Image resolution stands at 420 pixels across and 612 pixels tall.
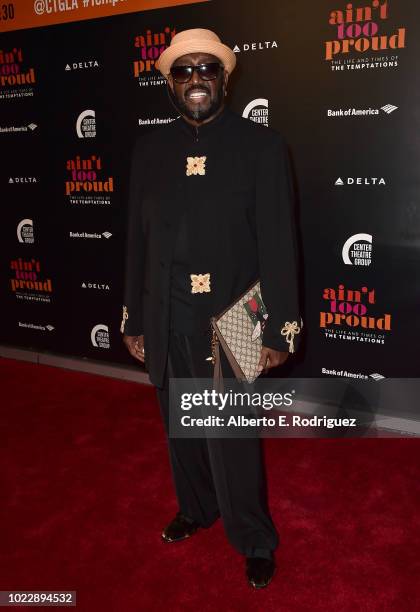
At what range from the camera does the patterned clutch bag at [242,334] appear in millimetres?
1993

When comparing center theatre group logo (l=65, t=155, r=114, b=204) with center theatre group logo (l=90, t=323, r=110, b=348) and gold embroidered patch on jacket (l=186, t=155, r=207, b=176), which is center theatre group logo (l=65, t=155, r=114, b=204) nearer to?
center theatre group logo (l=90, t=323, r=110, b=348)

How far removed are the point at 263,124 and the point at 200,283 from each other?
4.66ft

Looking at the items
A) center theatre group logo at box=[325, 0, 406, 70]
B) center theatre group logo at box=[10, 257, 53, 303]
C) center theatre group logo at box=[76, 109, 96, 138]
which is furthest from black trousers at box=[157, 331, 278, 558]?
center theatre group logo at box=[10, 257, 53, 303]

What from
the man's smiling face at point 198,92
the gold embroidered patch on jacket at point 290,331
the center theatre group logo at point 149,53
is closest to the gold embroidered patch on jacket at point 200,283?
the gold embroidered patch on jacket at point 290,331

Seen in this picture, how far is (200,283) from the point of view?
2.00 meters

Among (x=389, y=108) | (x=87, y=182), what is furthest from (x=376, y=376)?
(x=87, y=182)

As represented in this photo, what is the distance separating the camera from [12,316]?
15.8 ft

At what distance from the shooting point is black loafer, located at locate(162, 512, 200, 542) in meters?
2.46

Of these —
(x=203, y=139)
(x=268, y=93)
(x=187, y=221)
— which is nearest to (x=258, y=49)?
(x=268, y=93)

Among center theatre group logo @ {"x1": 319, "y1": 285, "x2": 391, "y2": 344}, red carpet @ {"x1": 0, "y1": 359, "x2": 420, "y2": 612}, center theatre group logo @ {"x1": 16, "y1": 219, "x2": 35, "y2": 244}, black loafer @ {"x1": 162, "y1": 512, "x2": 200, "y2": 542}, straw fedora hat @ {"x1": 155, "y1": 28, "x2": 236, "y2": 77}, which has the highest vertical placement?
straw fedora hat @ {"x1": 155, "y1": 28, "x2": 236, "y2": 77}

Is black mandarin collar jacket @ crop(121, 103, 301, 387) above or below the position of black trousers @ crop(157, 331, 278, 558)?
above

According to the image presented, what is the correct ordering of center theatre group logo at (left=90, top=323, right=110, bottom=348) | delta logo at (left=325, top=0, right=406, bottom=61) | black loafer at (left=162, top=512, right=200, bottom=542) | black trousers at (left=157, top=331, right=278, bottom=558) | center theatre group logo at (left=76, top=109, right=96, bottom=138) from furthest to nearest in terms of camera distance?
center theatre group logo at (left=90, top=323, right=110, bottom=348) < center theatre group logo at (left=76, top=109, right=96, bottom=138) < delta logo at (left=325, top=0, right=406, bottom=61) < black loafer at (left=162, top=512, right=200, bottom=542) < black trousers at (left=157, top=331, right=278, bottom=558)

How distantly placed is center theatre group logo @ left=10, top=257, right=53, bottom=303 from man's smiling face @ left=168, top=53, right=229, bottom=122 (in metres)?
2.88

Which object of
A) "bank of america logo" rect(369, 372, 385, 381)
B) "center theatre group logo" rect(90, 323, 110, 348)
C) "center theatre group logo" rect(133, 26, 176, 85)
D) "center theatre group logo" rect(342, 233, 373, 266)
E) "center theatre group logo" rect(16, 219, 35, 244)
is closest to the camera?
"center theatre group logo" rect(342, 233, 373, 266)
